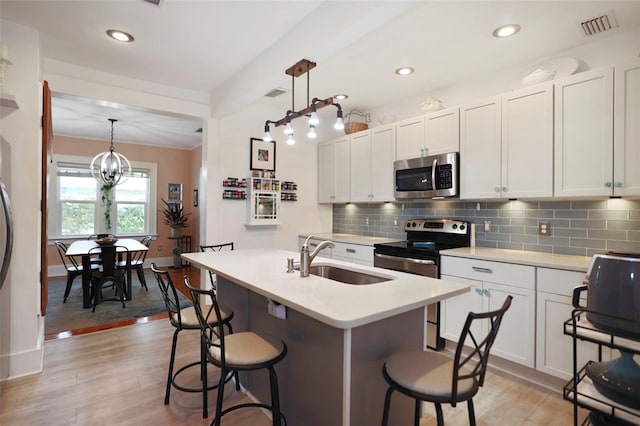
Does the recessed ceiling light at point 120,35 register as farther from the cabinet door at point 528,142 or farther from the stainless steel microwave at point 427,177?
the cabinet door at point 528,142

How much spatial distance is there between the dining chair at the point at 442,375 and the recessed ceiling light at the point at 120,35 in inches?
114

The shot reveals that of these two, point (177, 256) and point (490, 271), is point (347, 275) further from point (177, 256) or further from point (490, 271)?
point (177, 256)

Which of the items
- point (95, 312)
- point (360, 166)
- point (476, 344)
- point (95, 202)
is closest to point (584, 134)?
point (476, 344)

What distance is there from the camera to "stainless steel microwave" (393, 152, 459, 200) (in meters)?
3.13

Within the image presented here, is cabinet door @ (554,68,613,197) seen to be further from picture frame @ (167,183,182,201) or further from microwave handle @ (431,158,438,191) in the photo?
picture frame @ (167,183,182,201)

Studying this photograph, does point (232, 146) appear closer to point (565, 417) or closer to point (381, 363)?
point (381, 363)

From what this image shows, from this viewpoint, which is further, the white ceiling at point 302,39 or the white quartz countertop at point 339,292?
the white ceiling at point 302,39

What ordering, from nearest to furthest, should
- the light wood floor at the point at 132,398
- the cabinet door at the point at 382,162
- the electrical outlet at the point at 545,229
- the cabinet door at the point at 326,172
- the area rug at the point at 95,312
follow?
1. the light wood floor at the point at 132,398
2. the electrical outlet at the point at 545,229
3. the area rug at the point at 95,312
4. the cabinet door at the point at 382,162
5. the cabinet door at the point at 326,172

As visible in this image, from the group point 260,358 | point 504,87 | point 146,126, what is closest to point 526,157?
point 504,87

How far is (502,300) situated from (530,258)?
37 cm

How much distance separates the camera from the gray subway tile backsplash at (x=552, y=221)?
2443 millimetres

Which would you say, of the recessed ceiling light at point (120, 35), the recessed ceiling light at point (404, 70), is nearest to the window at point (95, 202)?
the recessed ceiling light at point (120, 35)

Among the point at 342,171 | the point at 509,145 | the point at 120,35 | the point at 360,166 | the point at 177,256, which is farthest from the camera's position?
the point at 177,256

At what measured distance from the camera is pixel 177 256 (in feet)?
22.5
